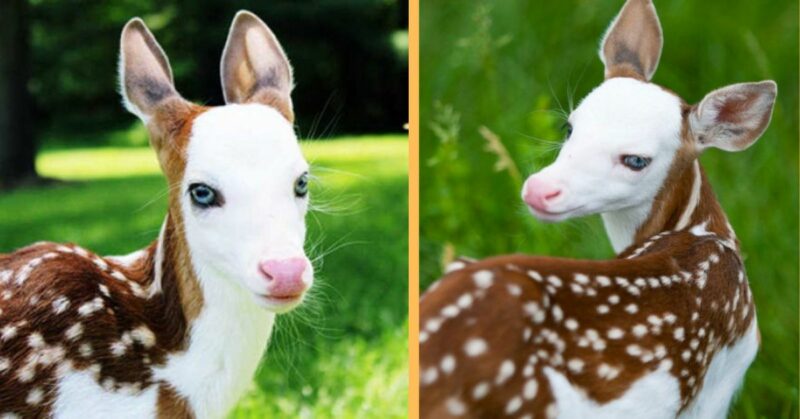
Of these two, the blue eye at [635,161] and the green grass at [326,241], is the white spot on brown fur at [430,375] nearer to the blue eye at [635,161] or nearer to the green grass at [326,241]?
the green grass at [326,241]

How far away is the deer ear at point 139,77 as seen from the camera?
2.76 metres

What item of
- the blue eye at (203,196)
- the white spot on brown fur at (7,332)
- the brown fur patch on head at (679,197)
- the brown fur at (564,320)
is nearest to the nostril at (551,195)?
the brown fur at (564,320)

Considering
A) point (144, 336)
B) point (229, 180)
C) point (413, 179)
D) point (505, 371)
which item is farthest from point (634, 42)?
point (144, 336)

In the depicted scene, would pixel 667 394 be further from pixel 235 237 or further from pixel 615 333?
pixel 235 237

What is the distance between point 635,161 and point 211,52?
1061mm

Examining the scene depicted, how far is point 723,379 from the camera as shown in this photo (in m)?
3.02

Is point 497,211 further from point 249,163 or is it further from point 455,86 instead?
point 249,163

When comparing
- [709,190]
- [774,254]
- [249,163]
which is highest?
[249,163]

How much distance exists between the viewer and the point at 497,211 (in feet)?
10.7

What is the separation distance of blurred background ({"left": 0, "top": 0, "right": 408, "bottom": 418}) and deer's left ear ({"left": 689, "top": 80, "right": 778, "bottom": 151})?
85cm

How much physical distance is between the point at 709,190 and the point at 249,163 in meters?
1.14

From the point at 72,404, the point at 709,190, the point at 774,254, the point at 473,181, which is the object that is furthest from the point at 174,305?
the point at 774,254

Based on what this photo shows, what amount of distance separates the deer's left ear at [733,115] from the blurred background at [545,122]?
0.64 feet

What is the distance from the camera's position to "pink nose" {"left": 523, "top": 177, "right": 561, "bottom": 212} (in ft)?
9.36
